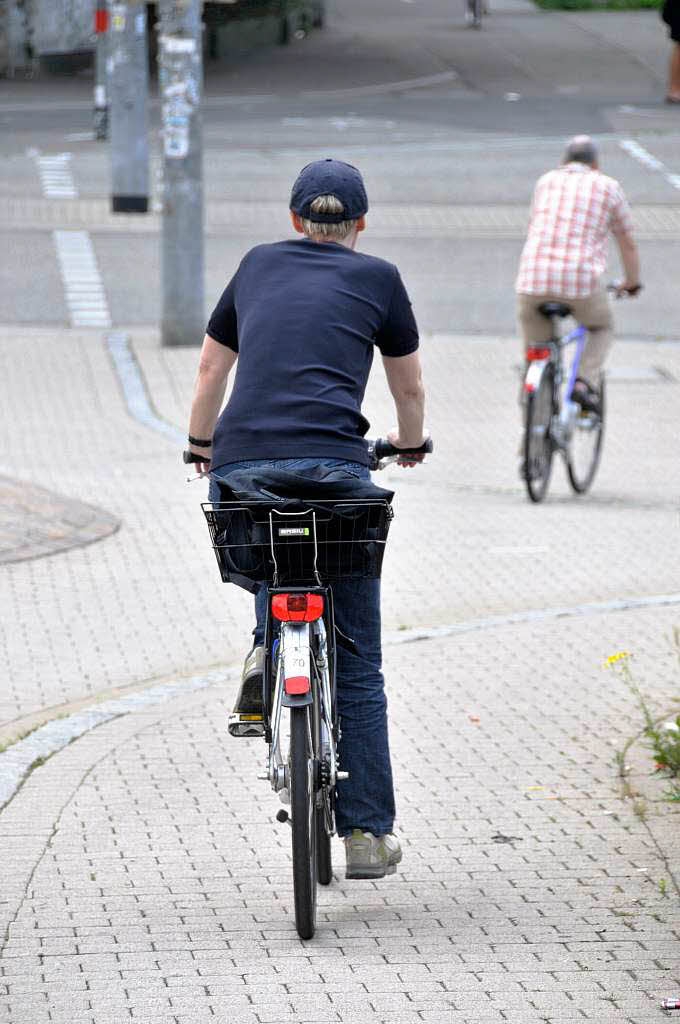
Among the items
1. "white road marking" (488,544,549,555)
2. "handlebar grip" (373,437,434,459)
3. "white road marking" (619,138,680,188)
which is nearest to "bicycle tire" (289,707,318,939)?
"handlebar grip" (373,437,434,459)

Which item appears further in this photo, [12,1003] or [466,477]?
[466,477]

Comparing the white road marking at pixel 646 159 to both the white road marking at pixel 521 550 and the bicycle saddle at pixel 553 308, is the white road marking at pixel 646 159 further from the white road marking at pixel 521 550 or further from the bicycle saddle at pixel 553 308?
the white road marking at pixel 521 550

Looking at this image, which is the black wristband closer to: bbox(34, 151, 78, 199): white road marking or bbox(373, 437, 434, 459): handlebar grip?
bbox(373, 437, 434, 459): handlebar grip

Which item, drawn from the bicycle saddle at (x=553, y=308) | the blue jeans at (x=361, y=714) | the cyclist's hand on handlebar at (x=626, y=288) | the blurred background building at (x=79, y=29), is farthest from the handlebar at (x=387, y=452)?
Answer: the blurred background building at (x=79, y=29)

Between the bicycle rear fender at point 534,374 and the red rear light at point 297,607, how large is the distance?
5869 millimetres

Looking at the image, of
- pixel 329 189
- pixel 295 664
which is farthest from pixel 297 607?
pixel 329 189

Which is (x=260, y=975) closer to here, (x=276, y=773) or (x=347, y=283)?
(x=276, y=773)

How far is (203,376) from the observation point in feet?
15.0

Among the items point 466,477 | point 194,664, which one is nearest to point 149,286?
point 466,477

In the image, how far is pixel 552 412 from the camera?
10.1m

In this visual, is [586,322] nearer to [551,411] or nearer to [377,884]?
[551,411]

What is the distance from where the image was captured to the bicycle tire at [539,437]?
32.5 ft

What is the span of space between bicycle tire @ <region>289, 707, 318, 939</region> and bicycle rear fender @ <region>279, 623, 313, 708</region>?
29mm

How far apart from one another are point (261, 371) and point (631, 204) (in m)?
17.7
